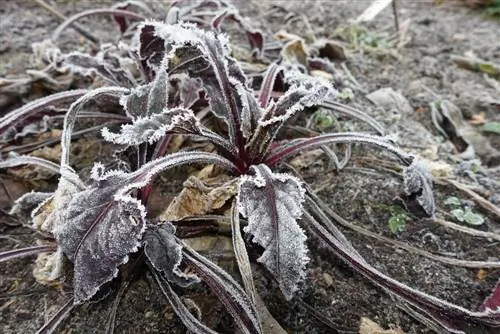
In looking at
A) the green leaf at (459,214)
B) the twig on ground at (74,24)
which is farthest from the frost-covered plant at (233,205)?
the twig on ground at (74,24)

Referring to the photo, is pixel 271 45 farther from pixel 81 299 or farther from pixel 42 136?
pixel 81 299

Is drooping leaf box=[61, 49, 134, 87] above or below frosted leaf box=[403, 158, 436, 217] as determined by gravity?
above

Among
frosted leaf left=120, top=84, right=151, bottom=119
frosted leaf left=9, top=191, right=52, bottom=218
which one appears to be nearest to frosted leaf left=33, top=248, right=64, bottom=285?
frosted leaf left=9, top=191, right=52, bottom=218

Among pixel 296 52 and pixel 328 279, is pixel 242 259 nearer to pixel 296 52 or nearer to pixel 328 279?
pixel 328 279

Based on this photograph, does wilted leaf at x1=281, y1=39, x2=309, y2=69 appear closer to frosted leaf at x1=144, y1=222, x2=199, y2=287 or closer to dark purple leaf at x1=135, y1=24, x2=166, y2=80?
dark purple leaf at x1=135, y1=24, x2=166, y2=80

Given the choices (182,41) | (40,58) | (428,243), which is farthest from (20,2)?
(428,243)

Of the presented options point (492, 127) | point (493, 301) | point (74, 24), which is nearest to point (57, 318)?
point (493, 301)
